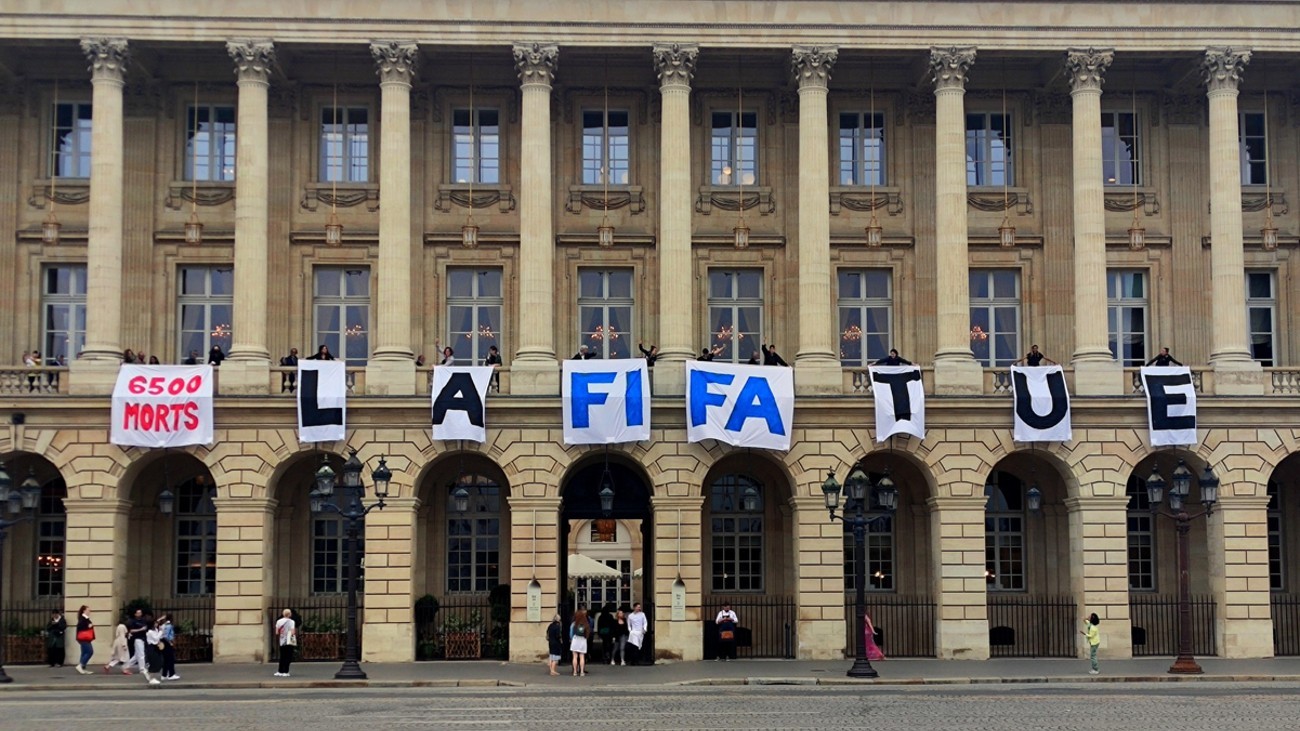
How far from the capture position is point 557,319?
2061 inches

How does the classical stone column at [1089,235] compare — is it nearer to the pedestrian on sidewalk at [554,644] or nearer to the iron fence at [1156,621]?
the iron fence at [1156,621]

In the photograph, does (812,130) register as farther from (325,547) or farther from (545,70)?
(325,547)

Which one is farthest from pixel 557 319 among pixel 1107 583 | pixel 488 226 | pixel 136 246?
pixel 1107 583

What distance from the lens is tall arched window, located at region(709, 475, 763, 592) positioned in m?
53.2

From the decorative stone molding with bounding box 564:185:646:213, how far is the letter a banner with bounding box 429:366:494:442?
7257mm

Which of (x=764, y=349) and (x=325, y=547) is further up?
(x=764, y=349)

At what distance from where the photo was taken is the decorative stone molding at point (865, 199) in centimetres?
5294

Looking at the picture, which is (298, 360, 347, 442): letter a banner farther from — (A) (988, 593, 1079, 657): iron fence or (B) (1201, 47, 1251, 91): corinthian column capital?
(B) (1201, 47, 1251, 91): corinthian column capital

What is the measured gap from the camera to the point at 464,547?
53062 millimetres

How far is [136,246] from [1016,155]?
2697cm

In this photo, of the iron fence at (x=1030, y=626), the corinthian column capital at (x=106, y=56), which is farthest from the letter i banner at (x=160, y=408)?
the iron fence at (x=1030, y=626)

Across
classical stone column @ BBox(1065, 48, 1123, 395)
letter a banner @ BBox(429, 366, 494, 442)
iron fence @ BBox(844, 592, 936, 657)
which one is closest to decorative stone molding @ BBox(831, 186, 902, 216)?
classical stone column @ BBox(1065, 48, 1123, 395)

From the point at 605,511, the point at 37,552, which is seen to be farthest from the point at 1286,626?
the point at 37,552

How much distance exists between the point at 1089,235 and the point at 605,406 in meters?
15.0
